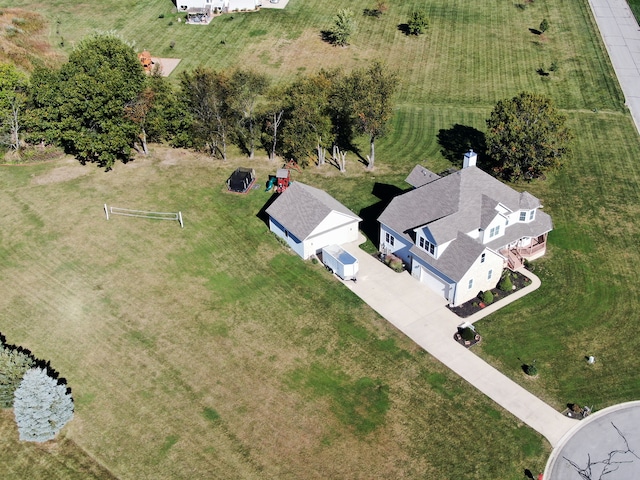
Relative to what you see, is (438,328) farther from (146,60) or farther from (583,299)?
(146,60)

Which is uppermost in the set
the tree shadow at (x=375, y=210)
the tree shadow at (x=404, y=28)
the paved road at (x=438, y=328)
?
the tree shadow at (x=404, y=28)

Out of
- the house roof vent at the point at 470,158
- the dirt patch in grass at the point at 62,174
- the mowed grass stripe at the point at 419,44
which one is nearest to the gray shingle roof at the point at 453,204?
the house roof vent at the point at 470,158

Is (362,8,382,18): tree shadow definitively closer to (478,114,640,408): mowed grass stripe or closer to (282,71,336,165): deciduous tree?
(282,71,336,165): deciduous tree

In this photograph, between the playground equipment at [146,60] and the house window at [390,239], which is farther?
the playground equipment at [146,60]

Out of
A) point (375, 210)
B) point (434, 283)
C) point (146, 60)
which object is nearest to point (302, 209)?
point (375, 210)

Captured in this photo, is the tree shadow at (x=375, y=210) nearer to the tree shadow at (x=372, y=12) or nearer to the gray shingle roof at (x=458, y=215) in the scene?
the gray shingle roof at (x=458, y=215)

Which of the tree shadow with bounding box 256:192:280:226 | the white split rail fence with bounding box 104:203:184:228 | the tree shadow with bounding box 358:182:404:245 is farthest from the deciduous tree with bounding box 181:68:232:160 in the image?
the tree shadow with bounding box 358:182:404:245

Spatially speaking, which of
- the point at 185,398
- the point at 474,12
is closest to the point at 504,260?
the point at 185,398
